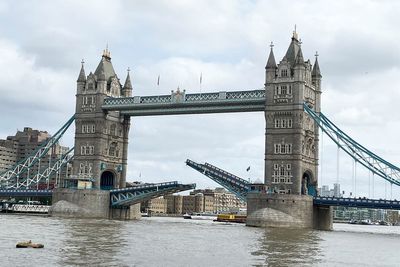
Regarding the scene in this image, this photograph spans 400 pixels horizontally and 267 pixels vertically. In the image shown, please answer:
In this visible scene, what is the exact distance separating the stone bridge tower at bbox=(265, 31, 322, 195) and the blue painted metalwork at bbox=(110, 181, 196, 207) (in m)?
18.3

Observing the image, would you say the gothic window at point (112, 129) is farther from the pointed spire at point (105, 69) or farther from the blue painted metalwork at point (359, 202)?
Answer: the blue painted metalwork at point (359, 202)

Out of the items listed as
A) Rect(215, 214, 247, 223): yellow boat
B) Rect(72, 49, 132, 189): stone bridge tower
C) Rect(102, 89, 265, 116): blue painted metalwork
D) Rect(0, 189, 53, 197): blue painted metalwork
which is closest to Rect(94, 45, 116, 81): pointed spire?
Rect(72, 49, 132, 189): stone bridge tower

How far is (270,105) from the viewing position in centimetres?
10175

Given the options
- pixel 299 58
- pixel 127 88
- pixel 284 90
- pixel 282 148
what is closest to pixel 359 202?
pixel 282 148

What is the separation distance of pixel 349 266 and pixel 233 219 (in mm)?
103770

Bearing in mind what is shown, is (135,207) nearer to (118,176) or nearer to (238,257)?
(118,176)

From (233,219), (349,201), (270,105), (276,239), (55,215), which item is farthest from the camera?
(233,219)

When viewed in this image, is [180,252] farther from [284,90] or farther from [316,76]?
[316,76]

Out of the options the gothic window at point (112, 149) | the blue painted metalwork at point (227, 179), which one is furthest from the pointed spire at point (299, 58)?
the gothic window at point (112, 149)

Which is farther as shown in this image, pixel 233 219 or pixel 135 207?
pixel 233 219

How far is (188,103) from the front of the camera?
359 ft

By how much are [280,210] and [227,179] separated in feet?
46.3

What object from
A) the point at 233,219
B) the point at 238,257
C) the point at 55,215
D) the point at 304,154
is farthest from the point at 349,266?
the point at 233,219

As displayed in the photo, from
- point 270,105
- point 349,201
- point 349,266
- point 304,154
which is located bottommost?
point 349,266
